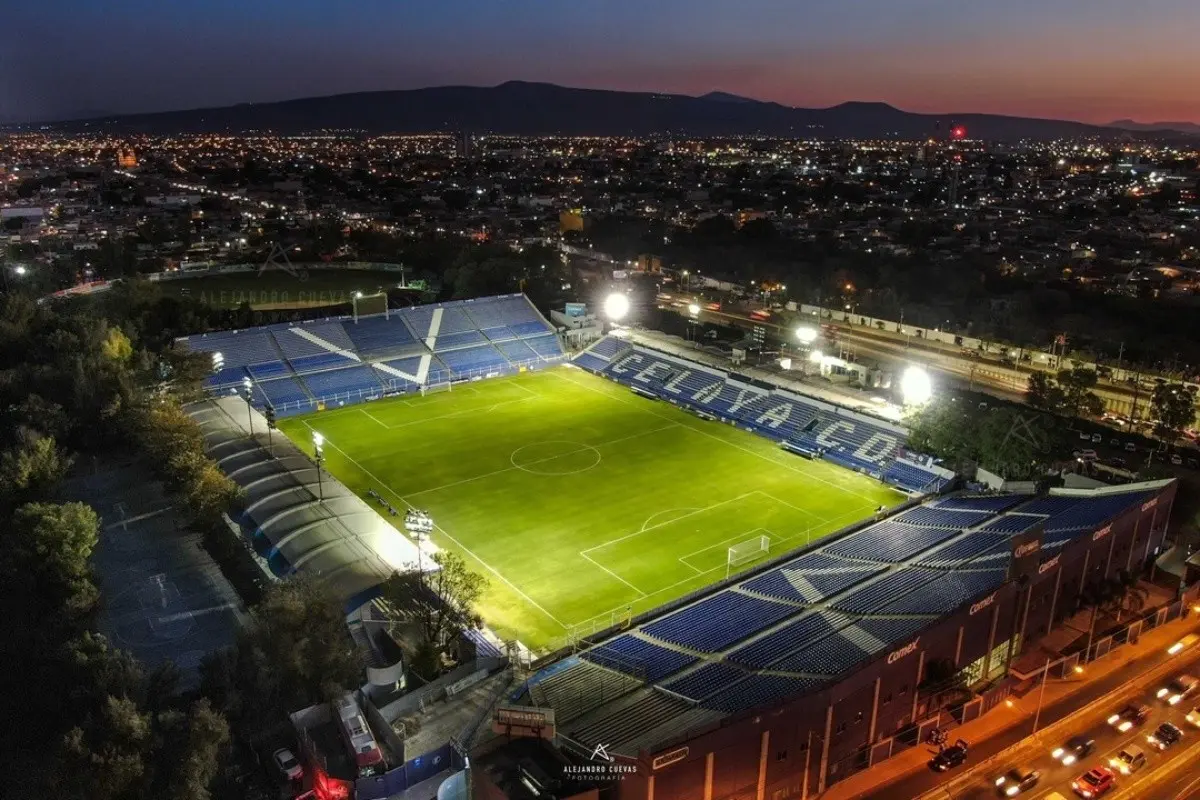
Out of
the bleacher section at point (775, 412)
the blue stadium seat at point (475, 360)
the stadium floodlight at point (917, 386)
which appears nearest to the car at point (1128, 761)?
the bleacher section at point (775, 412)

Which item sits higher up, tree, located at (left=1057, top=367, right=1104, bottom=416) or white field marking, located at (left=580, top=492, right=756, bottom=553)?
tree, located at (left=1057, top=367, right=1104, bottom=416)

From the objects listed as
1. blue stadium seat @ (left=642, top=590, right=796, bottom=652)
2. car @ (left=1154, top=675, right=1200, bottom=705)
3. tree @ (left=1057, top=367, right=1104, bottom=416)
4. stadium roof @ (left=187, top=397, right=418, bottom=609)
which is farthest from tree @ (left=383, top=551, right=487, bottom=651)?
tree @ (left=1057, top=367, right=1104, bottom=416)

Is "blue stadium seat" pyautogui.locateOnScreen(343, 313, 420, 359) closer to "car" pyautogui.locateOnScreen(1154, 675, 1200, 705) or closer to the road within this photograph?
the road

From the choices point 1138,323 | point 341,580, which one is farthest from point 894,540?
point 1138,323

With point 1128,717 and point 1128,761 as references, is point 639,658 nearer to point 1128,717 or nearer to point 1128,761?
point 1128,761

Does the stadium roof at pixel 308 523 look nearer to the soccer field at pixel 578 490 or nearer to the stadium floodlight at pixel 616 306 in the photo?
the soccer field at pixel 578 490

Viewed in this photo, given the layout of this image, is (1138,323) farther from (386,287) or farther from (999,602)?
(386,287)
